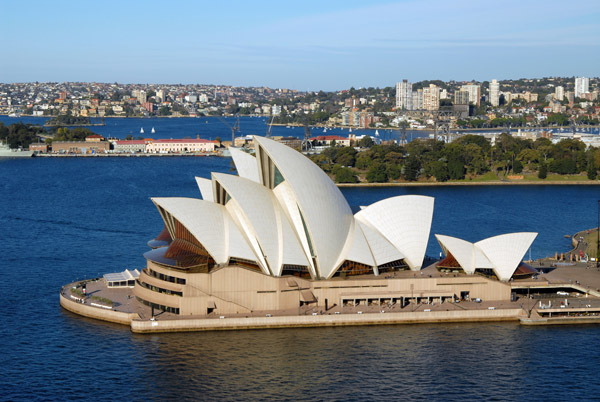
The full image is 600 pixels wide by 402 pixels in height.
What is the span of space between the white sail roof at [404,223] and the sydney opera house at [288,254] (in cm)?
6

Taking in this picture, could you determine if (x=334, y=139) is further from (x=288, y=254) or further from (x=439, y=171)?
(x=288, y=254)

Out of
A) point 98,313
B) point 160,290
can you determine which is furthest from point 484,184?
point 98,313

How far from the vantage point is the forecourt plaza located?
33438 mm

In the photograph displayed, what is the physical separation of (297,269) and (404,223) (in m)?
5.57

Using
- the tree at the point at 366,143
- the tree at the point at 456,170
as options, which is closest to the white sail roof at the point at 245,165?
the tree at the point at 456,170

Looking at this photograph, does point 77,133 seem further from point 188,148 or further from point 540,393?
point 540,393

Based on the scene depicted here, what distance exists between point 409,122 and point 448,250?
5720 inches

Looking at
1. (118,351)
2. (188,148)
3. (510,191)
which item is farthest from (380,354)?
(188,148)

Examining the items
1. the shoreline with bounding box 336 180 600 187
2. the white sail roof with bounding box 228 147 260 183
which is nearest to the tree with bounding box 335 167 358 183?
the shoreline with bounding box 336 180 600 187

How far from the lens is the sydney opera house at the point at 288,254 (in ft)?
110

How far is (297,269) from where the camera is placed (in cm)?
3447

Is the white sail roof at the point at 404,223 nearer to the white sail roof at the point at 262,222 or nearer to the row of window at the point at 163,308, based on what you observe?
the white sail roof at the point at 262,222

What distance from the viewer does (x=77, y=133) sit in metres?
124

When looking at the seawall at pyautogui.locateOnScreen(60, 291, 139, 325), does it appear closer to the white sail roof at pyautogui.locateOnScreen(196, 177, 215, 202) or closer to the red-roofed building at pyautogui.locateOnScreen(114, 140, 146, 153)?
the white sail roof at pyautogui.locateOnScreen(196, 177, 215, 202)
